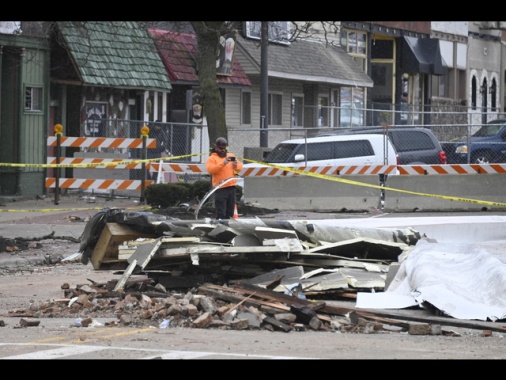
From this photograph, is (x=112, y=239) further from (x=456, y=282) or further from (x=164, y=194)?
(x=164, y=194)

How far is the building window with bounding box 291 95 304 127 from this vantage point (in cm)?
4269

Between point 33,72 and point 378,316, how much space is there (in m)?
19.2

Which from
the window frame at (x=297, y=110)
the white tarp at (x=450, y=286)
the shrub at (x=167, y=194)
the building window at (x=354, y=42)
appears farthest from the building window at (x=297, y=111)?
the white tarp at (x=450, y=286)

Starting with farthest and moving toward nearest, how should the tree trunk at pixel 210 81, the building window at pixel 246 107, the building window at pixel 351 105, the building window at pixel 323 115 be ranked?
the building window at pixel 351 105
the building window at pixel 323 115
the building window at pixel 246 107
the tree trunk at pixel 210 81

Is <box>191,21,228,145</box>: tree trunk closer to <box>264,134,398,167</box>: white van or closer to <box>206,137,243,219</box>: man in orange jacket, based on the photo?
<box>264,134,398,167</box>: white van

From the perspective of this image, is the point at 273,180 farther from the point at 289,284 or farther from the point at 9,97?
the point at 289,284

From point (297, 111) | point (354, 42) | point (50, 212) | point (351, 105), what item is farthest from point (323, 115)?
point (50, 212)

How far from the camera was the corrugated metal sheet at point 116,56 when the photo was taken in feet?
92.2

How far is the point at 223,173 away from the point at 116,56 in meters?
13.1

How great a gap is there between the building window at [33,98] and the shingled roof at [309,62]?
10907 mm

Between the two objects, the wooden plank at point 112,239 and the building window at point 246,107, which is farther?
the building window at point 246,107

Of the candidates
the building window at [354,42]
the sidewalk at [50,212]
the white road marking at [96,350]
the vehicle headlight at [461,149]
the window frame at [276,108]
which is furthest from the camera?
the building window at [354,42]

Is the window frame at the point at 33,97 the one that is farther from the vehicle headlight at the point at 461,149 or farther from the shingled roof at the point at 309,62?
the vehicle headlight at the point at 461,149
